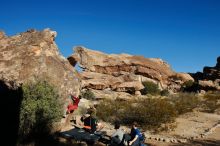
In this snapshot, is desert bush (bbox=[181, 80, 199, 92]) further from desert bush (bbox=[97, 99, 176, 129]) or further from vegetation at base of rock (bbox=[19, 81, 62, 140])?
vegetation at base of rock (bbox=[19, 81, 62, 140])

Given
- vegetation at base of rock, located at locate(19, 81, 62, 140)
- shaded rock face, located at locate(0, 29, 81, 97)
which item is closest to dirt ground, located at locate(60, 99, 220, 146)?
shaded rock face, located at locate(0, 29, 81, 97)

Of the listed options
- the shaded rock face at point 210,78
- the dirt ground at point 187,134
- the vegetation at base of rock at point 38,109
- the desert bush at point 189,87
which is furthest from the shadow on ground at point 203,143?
the desert bush at point 189,87

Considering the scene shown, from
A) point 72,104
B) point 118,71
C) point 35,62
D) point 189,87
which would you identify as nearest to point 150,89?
point 118,71

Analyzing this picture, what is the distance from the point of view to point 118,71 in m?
57.8

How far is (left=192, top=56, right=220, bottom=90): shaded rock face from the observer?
55.9 metres

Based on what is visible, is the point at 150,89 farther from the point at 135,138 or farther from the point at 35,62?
the point at 135,138

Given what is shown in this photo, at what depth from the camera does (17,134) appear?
9.88 meters

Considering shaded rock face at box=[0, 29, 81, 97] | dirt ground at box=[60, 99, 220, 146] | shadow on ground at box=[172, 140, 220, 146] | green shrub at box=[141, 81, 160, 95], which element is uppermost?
green shrub at box=[141, 81, 160, 95]

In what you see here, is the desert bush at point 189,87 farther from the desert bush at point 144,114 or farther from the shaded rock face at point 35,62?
the shaded rock face at point 35,62

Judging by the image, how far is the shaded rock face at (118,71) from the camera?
152 ft

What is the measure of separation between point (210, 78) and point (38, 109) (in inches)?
2444

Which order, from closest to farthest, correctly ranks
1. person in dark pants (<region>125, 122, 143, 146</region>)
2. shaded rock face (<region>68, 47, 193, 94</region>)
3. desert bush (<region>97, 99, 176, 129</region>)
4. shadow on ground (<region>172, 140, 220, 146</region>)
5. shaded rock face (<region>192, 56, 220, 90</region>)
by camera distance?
person in dark pants (<region>125, 122, 143, 146</region>) < shadow on ground (<region>172, 140, 220, 146</region>) < desert bush (<region>97, 99, 176, 129</region>) < shaded rock face (<region>68, 47, 193, 94</region>) < shaded rock face (<region>192, 56, 220, 90</region>)

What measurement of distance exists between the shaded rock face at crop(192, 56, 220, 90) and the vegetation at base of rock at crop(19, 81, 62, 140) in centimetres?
4848

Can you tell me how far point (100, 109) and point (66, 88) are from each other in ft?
26.1
